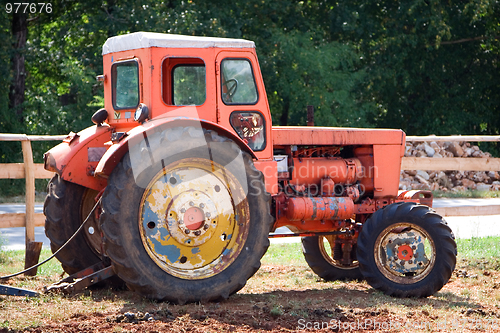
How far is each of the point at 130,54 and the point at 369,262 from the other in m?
3.05

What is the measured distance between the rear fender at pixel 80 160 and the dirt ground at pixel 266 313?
3.51ft

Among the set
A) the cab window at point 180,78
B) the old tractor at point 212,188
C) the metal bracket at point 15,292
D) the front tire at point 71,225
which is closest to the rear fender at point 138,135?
the old tractor at point 212,188

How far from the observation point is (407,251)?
19.7 ft

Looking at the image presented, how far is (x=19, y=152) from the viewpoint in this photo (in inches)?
678

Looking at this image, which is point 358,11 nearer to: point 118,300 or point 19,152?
point 19,152

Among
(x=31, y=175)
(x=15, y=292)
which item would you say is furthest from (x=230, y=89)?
(x=31, y=175)

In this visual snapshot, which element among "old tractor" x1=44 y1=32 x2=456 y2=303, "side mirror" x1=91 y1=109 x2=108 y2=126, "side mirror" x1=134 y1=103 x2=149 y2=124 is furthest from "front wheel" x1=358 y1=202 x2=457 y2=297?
Result: "side mirror" x1=91 y1=109 x2=108 y2=126

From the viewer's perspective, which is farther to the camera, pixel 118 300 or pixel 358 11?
pixel 358 11

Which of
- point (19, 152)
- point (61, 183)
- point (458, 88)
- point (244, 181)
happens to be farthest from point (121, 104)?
point (458, 88)

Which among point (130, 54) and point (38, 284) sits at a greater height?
point (130, 54)

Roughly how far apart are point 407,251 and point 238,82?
235 cm

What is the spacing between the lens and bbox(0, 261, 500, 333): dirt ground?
4461mm

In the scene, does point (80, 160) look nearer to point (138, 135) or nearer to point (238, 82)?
point (138, 135)

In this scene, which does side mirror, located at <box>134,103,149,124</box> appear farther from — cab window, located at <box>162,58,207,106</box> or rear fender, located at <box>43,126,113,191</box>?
rear fender, located at <box>43,126,113,191</box>
